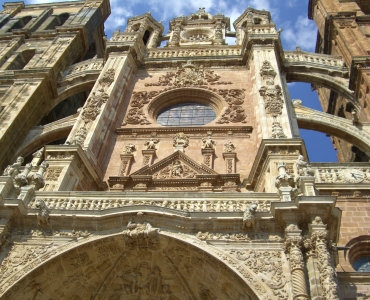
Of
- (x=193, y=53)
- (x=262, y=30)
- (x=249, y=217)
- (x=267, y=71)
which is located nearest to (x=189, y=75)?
(x=193, y=53)

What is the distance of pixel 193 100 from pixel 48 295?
34.0 feet

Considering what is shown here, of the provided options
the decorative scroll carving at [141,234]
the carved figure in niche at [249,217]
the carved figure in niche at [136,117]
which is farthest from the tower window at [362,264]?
the carved figure in niche at [136,117]

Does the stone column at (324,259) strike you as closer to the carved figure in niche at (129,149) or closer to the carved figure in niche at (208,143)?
the carved figure in niche at (208,143)

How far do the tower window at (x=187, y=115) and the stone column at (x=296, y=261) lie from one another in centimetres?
833

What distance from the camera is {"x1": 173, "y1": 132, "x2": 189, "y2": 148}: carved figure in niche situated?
14.6 meters

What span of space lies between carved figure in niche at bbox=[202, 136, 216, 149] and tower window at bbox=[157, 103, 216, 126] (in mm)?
1586

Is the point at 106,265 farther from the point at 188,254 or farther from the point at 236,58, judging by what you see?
the point at 236,58

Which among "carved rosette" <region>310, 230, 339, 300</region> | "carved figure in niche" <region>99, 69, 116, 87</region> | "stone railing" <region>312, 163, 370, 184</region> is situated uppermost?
"carved figure in niche" <region>99, 69, 116, 87</region>

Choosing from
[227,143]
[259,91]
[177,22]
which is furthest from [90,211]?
[177,22]

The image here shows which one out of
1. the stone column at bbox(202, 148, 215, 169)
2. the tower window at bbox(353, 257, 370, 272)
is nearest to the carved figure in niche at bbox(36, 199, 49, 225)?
the stone column at bbox(202, 148, 215, 169)

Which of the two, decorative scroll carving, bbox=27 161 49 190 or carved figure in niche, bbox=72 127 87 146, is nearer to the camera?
decorative scroll carving, bbox=27 161 49 190

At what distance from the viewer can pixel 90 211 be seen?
30.1 feet

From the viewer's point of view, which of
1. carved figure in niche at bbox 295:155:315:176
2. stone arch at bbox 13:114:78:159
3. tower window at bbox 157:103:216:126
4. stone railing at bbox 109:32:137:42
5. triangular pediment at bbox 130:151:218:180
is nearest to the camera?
carved figure in niche at bbox 295:155:315:176

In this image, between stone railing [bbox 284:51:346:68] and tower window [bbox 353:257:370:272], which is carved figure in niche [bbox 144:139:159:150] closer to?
tower window [bbox 353:257:370:272]
